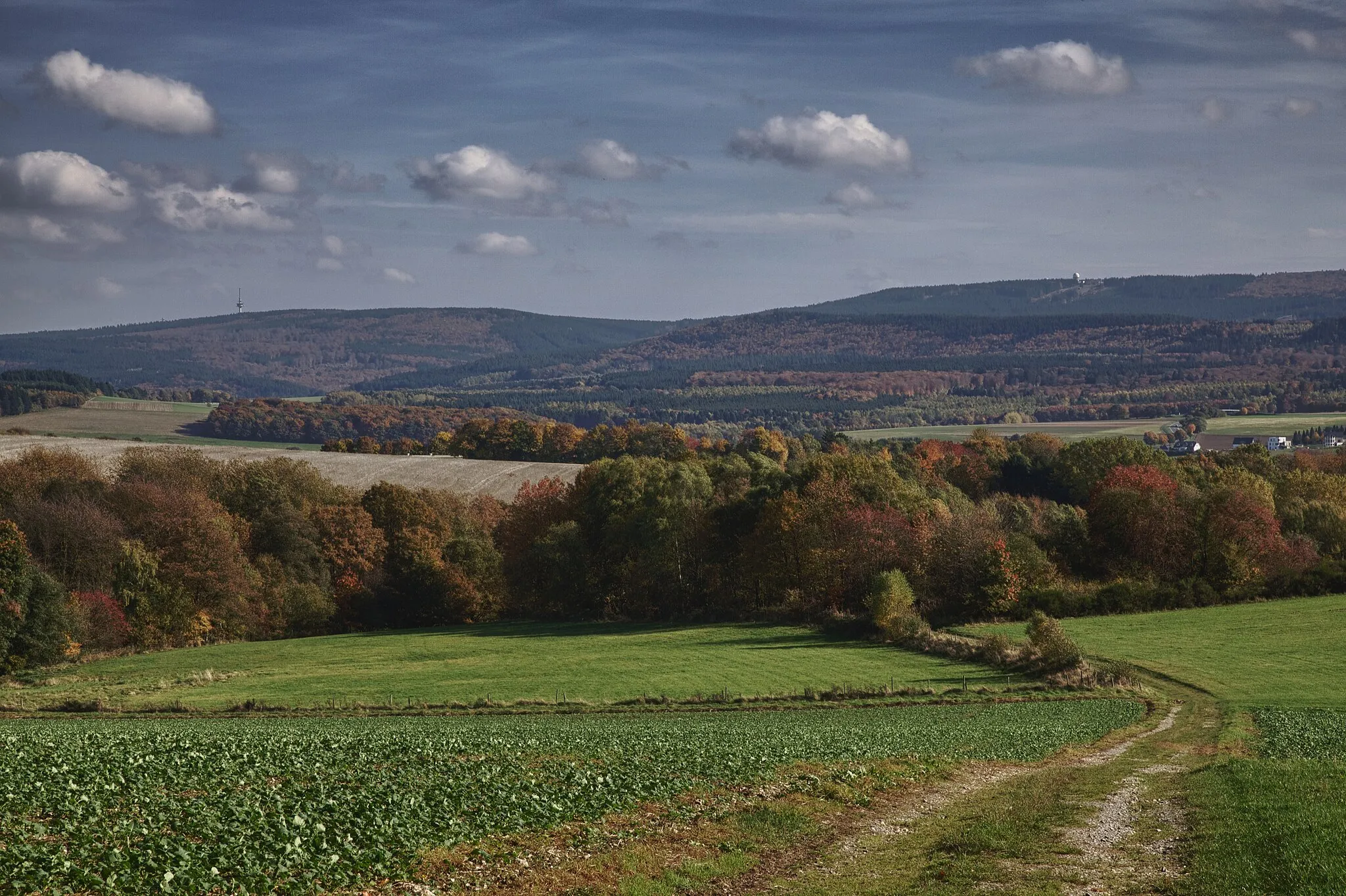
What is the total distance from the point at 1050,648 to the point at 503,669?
101ft

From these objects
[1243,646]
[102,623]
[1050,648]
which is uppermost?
[1050,648]

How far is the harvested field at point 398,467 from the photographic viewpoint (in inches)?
5281

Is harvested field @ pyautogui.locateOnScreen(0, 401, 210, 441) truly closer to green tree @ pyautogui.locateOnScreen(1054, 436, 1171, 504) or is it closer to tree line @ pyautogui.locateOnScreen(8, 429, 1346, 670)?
tree line @ pyautogui.locateOnScreen(8, 429, 1346, 670)

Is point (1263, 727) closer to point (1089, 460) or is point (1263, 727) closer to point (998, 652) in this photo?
point (998, 652)

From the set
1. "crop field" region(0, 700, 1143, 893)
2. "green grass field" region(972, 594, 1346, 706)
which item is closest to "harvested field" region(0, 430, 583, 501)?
"green grass field" region(972, 594, 1346, 706)

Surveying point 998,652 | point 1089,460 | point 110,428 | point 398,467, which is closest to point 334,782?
point 998,652

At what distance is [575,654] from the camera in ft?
247

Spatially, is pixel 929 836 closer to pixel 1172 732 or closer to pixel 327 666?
pixel 1172 732

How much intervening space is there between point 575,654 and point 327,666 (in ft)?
50.2

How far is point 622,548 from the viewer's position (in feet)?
323

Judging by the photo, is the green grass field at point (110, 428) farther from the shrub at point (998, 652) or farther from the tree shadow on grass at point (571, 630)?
the shrub at point (998, 652)

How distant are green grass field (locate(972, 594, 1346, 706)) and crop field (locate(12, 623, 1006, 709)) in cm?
1007

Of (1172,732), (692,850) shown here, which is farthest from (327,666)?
(692,850)

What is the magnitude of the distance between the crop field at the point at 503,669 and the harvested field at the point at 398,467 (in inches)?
1925
